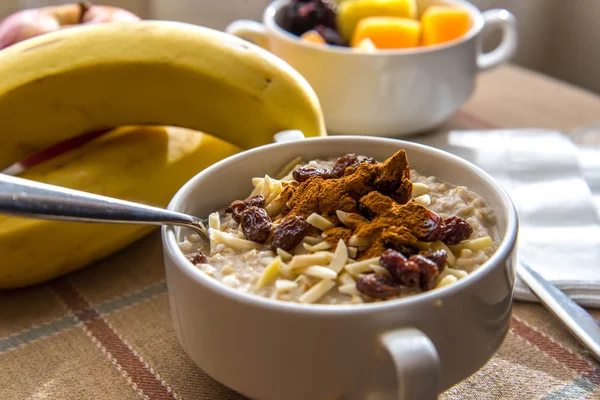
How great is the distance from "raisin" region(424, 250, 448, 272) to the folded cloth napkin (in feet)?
0.95

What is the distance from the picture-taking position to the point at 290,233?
69 centimetres

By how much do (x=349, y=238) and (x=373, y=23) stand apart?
676mm

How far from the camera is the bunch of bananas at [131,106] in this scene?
37.0 inches

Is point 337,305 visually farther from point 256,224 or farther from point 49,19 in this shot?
point 49,19

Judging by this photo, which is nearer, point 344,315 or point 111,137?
point 344,315

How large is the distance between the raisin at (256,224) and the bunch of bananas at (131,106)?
28 cm

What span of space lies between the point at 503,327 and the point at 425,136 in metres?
0.70

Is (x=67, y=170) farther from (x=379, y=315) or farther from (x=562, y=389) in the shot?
(x=562, y=389)

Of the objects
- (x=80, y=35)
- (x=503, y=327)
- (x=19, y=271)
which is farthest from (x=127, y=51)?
(x=503, y=327)

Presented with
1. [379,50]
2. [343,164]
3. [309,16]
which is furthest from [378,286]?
[309,16]

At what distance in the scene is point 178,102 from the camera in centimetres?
101

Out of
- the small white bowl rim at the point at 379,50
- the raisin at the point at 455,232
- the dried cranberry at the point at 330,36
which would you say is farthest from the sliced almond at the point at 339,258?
the dried cranberry at the point at 330,36

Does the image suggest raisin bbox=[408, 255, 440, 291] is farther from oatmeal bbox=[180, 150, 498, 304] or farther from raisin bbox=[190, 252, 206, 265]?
raisin bbox=[190, 252, 206, 265]

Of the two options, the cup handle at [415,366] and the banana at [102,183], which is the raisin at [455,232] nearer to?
the cup handle at [415,366]
